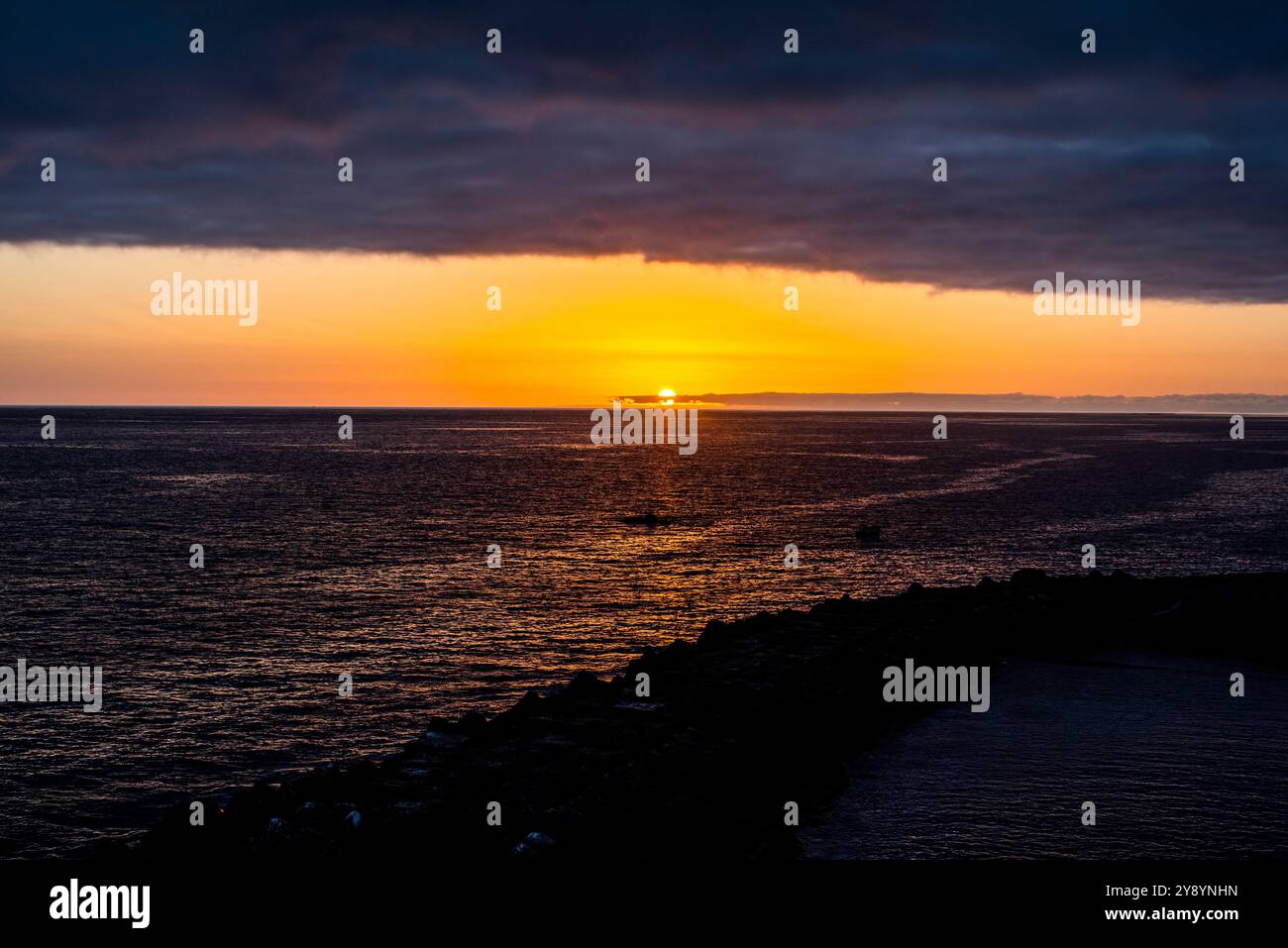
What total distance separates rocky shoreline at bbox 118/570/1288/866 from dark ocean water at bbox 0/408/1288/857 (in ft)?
17.0

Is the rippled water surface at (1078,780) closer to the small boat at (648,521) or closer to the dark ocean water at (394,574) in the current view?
the dark ocean water at (394,574)

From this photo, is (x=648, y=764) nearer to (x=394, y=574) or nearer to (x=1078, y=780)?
(x=1078, y=780)

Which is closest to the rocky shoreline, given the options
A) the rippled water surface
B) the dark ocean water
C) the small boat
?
the rippled water surface

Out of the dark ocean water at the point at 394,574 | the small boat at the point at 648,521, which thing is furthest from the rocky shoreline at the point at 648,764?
the small boat at the point at 648,521

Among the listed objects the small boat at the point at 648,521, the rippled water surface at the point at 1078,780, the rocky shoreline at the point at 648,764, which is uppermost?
the small boat at the point at 648,521

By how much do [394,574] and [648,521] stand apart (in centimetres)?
2615

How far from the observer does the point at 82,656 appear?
31.4m

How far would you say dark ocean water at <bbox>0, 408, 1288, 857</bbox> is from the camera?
2439cm

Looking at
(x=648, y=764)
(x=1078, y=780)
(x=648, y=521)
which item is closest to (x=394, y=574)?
(x=648, y=521)

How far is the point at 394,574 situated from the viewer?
48.1m

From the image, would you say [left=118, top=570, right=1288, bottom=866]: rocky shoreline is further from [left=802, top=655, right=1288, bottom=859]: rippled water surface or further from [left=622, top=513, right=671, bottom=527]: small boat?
[left=622, top=513, right=671, bottom=527]: small boat

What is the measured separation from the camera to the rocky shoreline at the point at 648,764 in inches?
565

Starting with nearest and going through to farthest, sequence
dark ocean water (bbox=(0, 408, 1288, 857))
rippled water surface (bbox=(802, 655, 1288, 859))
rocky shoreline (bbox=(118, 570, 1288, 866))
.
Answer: rocky shoreline (bbox=(118, 570, 1288, 866))
rippled water surface (bbox=(802, 655, 1288, 859))
dark ocean water (bbox=(0, 408, 1288, 857))

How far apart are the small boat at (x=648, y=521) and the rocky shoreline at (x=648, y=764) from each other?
3852 cm
